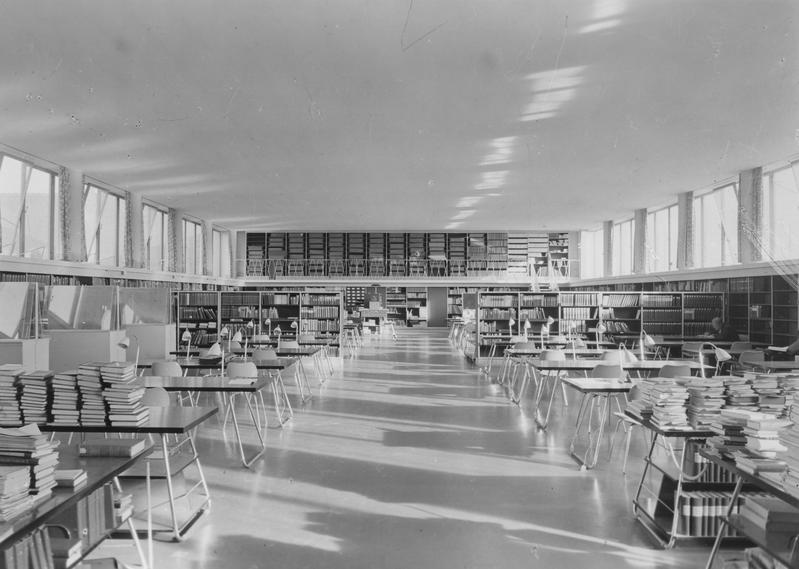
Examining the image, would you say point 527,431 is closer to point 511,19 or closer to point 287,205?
point 511,19

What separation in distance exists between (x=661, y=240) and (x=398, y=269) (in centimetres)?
→ 963

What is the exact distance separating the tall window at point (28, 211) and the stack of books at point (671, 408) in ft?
30.3

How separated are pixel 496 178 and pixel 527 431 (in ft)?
21.3

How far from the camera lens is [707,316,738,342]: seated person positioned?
1082 centimetres

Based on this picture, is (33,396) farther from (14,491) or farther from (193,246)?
(193,246)

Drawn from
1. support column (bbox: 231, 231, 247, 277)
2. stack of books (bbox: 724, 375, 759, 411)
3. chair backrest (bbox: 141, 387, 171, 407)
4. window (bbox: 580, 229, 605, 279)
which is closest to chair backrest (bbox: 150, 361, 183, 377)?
chair backrest (bbox: 141, 387, 171, 407)

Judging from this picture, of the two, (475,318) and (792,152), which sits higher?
(792,152)

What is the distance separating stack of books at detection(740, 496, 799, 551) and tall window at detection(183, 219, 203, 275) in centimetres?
1606

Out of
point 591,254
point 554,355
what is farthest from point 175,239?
point 591,254

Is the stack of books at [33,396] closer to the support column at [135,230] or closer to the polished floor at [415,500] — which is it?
the polished floor at [415,500]

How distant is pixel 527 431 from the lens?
6.00 metres

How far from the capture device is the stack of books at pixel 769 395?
3229 mm

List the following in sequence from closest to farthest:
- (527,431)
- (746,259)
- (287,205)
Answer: (527,431) < (746,259) < (287,205)

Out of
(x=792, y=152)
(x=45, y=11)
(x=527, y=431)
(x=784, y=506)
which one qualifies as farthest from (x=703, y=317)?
(x=45, y=11)
